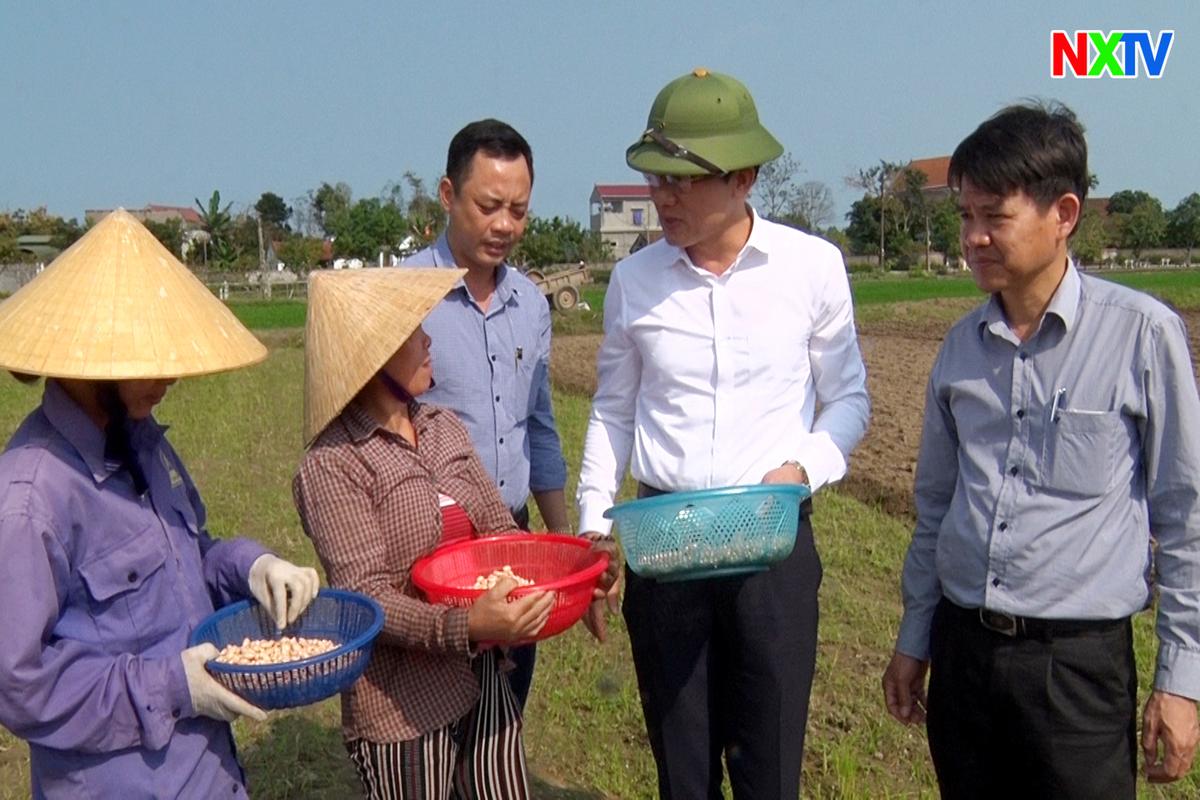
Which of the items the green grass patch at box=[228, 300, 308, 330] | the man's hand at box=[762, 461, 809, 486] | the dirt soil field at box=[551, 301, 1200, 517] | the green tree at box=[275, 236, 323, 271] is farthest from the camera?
the green tree at box=[275, 236, 323, 271]

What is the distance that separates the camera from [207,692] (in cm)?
202

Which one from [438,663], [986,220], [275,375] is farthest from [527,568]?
[275,375]

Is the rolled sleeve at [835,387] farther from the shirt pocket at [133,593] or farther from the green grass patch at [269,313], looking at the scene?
the green grass patch at [269,313]

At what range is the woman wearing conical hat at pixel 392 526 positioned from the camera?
240 cm

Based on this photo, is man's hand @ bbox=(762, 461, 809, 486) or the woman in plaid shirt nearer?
the woman in plaid shirt

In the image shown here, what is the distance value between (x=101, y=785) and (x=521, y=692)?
1520mm

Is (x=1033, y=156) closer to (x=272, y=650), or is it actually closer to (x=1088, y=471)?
(x=1088, y=471)

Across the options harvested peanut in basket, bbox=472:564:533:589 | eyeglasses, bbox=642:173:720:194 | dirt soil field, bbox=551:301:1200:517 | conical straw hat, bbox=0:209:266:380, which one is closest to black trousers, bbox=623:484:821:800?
harvested peanut in basket, bbox=472:564:533:589

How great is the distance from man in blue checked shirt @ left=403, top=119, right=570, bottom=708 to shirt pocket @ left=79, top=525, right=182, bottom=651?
111 centimetres

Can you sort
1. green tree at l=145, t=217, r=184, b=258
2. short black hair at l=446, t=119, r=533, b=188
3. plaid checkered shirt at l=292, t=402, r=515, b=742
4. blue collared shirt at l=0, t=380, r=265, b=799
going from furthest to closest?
1. green tree at l=145, t=217, r=184, b=258
2. short black hair at l=446, t=119, r=533, b=188
3. plaid checkered shirt at l=292, t=402, r=515, b=742
4. blue collared shirt at l=0, t=380, r=265, b=799

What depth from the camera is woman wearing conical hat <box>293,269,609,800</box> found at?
240 centimetres

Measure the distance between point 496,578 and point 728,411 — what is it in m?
0.65

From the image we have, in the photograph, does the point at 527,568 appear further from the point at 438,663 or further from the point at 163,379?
the point at 163,379

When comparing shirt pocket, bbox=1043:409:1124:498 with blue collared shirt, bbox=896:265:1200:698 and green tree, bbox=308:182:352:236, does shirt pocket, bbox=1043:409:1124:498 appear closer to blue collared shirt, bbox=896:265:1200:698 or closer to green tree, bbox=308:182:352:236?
blue collared shirt, bbox=896:265:1200:698
